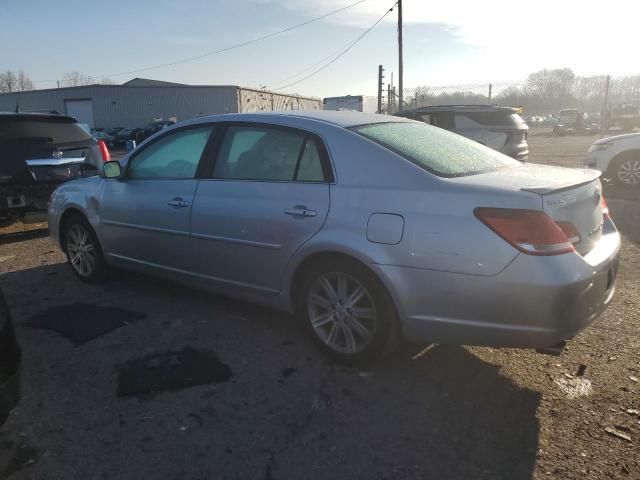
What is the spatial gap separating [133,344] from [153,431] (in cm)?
112

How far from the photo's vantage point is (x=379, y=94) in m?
22.4

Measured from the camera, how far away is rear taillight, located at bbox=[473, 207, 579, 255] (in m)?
2.57

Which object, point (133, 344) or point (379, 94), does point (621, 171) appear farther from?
point (379, 94)


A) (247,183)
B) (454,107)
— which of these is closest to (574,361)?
(247,183)

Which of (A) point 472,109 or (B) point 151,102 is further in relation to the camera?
(B) point 151,102

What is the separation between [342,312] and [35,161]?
5.34m

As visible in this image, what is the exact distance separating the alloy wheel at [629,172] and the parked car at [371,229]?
7.21m

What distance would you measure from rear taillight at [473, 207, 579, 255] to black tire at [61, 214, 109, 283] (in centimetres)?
368

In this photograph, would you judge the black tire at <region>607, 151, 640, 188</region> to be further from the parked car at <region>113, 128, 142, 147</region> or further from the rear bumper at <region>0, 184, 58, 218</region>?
the parked car at <region>113, 128, 142, 147</region>

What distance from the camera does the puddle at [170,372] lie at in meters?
3.09

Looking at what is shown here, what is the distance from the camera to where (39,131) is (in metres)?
6.95

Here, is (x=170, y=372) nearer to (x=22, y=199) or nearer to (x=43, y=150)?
(x=22, y=199)

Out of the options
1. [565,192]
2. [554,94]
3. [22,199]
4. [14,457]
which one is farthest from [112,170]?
[554,94]

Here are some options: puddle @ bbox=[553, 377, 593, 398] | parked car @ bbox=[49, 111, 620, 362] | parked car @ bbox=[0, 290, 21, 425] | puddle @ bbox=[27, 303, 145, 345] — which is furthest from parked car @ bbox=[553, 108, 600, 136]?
parked car @ bbox=[0, 290, 21, 425]
